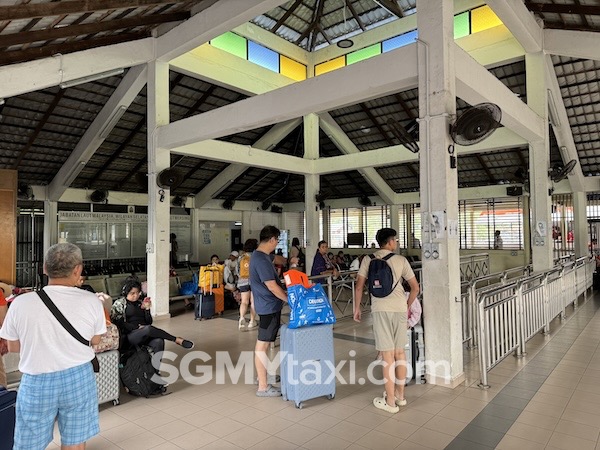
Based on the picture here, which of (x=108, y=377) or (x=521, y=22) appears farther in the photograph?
(x=521, y=22)

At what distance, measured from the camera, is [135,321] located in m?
4.45

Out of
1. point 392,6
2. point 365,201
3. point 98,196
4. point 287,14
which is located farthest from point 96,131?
point 365,201

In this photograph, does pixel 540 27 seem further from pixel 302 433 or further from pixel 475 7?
pixel 302 433

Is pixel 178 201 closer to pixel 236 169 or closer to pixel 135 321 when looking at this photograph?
pixel 236 169

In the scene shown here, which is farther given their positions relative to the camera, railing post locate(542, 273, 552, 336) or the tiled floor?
railing post locate(542, 273, 552, 336)

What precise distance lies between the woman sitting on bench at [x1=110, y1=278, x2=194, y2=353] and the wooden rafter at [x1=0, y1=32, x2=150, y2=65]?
430cm

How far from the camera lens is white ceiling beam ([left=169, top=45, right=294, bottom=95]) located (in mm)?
8688

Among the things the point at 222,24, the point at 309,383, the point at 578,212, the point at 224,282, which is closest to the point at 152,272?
the point at 224,282

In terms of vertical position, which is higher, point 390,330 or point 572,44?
point 572,44


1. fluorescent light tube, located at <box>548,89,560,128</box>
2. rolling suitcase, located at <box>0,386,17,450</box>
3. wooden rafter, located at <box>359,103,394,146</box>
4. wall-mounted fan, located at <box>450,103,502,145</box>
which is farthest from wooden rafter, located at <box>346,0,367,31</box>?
rolling suitcase, located at <box>0,386,17,450</box>

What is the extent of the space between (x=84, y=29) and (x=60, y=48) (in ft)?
2.45

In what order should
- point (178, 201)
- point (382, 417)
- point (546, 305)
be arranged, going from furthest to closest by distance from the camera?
point (178, 201) → point (546, 305) → point (382, 417)

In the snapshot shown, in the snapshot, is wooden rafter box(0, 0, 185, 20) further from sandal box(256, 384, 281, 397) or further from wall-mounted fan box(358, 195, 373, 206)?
wall-mounted fan box(358, 195, 373, 206)

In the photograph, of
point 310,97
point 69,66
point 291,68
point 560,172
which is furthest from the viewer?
point 291,68
